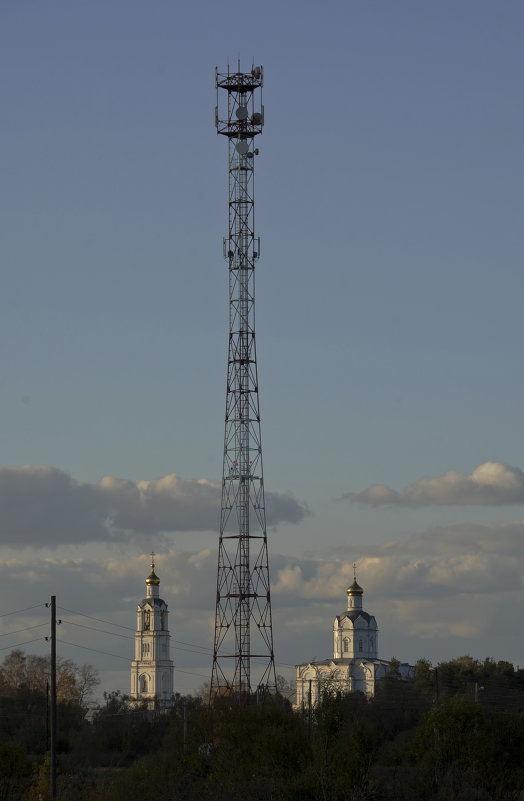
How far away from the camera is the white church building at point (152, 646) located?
159750mm

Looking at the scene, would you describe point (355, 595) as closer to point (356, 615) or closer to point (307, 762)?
point (356, 615)

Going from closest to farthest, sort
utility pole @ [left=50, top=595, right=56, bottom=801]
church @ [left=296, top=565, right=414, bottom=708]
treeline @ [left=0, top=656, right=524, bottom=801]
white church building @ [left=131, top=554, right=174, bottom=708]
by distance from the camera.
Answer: treeline @ [left=0, top=656, right=524, bottom=801], utility pole @ [left=50, top=595, right=56, bottom=801], church @ [left=296, top=565, right=414, bottom=708], white church building @ [left=131, top=554, right=174, bottom=708]

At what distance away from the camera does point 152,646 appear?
160 meters

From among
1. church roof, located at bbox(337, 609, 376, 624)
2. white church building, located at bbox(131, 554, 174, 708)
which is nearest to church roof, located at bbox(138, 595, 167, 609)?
white church building, located at bbox(131, 554, 174, 708)

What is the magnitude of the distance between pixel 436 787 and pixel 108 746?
3503 cm

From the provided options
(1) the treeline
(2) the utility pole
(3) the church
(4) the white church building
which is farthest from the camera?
(4) the white church building

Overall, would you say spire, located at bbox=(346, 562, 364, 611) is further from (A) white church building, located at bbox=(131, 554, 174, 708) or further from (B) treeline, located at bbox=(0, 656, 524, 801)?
(B) treeline, located at bbox=(0, 656, 524, 801)

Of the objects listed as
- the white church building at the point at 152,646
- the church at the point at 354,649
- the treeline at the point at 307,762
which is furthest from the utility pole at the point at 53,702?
the white church building at the point at 152,646

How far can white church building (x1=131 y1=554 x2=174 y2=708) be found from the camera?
159750 mm

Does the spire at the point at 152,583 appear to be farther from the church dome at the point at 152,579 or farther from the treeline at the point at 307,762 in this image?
the treeline at the point at 307,762

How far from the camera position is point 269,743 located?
41.0 m

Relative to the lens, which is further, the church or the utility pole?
the church

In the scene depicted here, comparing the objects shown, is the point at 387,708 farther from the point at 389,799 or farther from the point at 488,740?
the point at 389,799

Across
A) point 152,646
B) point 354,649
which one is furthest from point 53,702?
point 152,646
